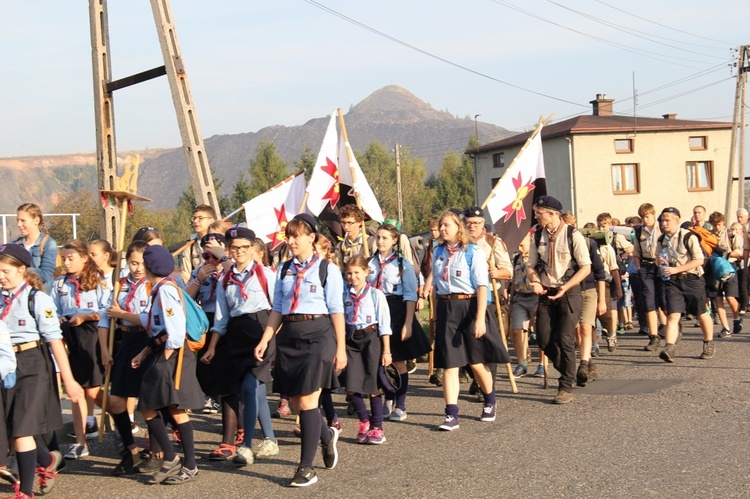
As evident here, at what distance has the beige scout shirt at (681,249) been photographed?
11930 millimetres

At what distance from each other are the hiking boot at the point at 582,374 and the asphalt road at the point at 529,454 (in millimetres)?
199

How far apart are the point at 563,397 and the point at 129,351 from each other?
434 cm

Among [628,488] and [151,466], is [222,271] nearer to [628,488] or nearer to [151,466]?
[151,466]

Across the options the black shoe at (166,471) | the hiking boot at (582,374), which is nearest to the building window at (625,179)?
the hiking boot at (582,374)

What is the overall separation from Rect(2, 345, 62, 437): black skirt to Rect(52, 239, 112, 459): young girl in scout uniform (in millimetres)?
1416

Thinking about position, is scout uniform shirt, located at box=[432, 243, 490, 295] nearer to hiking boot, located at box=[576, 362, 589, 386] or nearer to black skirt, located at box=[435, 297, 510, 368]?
black skirt, located at box=[435, 297, 510, 368]

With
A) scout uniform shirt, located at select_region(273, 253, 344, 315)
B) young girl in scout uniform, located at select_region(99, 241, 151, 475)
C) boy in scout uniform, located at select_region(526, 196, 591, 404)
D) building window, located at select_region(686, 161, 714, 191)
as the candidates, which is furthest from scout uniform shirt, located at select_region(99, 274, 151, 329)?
building window, located at select_region(686, 161, 714, 191)

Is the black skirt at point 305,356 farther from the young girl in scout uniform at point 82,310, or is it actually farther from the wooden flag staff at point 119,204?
Result: the young girl in scout uniform at point 82,310

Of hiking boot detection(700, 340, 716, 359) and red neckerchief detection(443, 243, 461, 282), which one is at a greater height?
red neckerchief detection(443, 243, 461, 282)

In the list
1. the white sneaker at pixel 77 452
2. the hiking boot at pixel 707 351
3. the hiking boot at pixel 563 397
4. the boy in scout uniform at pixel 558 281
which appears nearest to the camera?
the white sneaker at pixel 77 452

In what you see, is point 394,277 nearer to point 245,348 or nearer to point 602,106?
point 245,348

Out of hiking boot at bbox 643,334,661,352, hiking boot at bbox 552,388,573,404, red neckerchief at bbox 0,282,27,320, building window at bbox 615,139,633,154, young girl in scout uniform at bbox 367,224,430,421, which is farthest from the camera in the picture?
building window at bbox 615,139,633,154

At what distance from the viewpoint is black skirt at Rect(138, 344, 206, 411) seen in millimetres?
6840

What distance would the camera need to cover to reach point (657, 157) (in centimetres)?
4934
